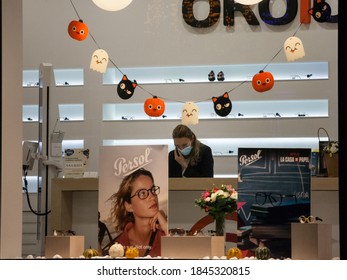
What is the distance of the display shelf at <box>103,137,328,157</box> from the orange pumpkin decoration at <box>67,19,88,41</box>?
3.25 feet

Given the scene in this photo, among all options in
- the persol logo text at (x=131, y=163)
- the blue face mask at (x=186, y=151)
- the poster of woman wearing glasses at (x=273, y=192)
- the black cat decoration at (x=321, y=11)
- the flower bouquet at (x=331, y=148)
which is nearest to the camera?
the poster of woman wearing glasses at (x=273, y=192)

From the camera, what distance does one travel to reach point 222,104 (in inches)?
286

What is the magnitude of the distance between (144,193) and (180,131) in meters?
3.08

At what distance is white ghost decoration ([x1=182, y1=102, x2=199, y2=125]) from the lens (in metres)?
7.19

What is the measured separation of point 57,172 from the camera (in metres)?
→ 6.44

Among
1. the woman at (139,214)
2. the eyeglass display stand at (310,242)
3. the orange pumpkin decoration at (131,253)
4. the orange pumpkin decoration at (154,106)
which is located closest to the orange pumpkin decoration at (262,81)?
the orange pumpkin decoration at (154,106)

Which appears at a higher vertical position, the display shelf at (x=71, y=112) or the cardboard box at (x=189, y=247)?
the display shelf at (x=71, y=112)

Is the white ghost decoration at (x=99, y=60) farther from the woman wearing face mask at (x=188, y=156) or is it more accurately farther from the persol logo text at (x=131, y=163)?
the persol logo text at (x=131, y=163)

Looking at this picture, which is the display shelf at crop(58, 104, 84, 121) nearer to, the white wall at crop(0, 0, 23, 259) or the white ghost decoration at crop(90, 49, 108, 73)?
the white ghost decoration at crop(90, 49, 108, 73)

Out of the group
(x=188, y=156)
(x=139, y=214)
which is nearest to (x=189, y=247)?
(x=139, y=214)

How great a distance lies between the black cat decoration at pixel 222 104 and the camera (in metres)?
7.24

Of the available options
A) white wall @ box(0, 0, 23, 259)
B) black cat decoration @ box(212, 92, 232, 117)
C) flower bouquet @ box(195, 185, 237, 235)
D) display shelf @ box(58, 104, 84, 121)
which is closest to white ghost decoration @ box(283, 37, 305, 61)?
black cat decoration @ box(212, 92, 232, 117)

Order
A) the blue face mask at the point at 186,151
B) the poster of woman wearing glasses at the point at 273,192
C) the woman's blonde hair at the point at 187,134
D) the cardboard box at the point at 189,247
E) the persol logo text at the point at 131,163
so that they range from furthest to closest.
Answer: the woman's blonde hair at the point at 187,134 → the blue face mask at the point at 186,151 → the persol logo text at the point at 131,163 → the poster of woman wearing glasses at the point at 273,192 → the cardboard box at the point at 189,247
